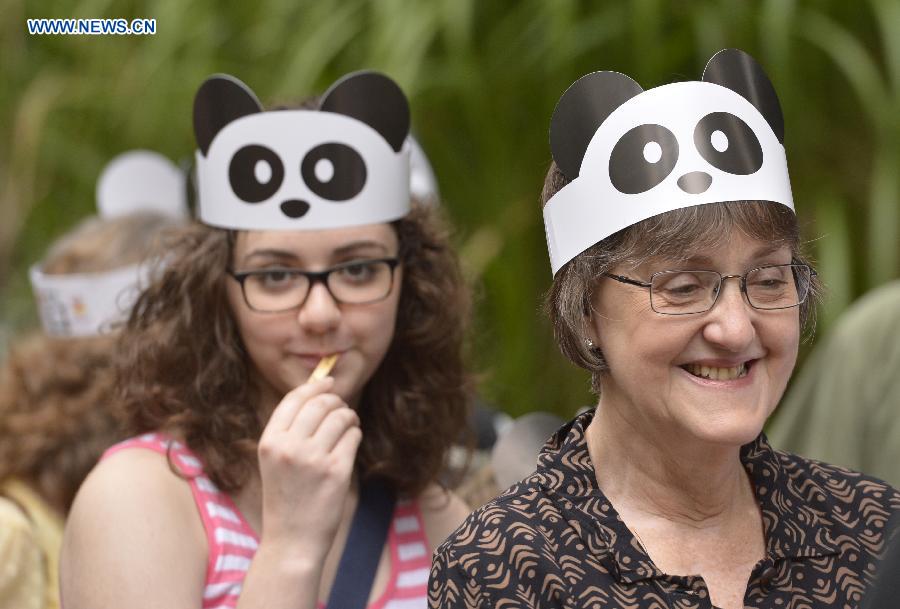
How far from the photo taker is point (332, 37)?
13.3 feet

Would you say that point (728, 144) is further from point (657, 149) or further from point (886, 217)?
point (886, 217)

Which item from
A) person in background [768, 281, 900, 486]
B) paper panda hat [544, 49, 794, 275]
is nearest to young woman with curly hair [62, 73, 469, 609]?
paper panda hat [544, 49, 794, 275]

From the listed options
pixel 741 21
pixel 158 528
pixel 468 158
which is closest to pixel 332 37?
pixel 468 158

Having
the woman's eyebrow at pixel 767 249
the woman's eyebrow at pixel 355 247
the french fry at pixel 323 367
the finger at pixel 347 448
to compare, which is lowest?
the finger at pixel 347 448

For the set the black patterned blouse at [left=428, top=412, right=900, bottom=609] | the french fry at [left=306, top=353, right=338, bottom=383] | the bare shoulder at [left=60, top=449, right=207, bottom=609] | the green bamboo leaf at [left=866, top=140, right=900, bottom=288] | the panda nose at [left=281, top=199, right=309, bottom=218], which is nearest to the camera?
the black patterned blouse at [left=428, top=412, right=900, bottom=609]

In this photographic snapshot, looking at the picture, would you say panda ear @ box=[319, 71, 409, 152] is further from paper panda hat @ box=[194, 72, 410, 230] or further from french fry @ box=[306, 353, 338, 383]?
french fry @ box=[306, 353, 338, 383]

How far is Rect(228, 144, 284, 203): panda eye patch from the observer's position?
2.25m

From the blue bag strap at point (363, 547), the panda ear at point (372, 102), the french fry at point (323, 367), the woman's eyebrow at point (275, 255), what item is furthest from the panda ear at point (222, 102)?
the blue bag strap at point (363, 547)

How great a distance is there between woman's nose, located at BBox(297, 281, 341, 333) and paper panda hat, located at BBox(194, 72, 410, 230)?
0.13m

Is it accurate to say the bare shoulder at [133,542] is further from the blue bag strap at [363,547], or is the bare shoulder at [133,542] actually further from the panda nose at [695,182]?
the panda nose at [695,182]

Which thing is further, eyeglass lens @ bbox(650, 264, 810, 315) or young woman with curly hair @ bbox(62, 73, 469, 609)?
young woman with curly hair @ bbox(62, 73, 469, 609)

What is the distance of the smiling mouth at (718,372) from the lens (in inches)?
62.7

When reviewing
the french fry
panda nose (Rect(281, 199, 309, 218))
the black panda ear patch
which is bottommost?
the french fry

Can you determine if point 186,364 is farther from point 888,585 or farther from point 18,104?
point 18,104
